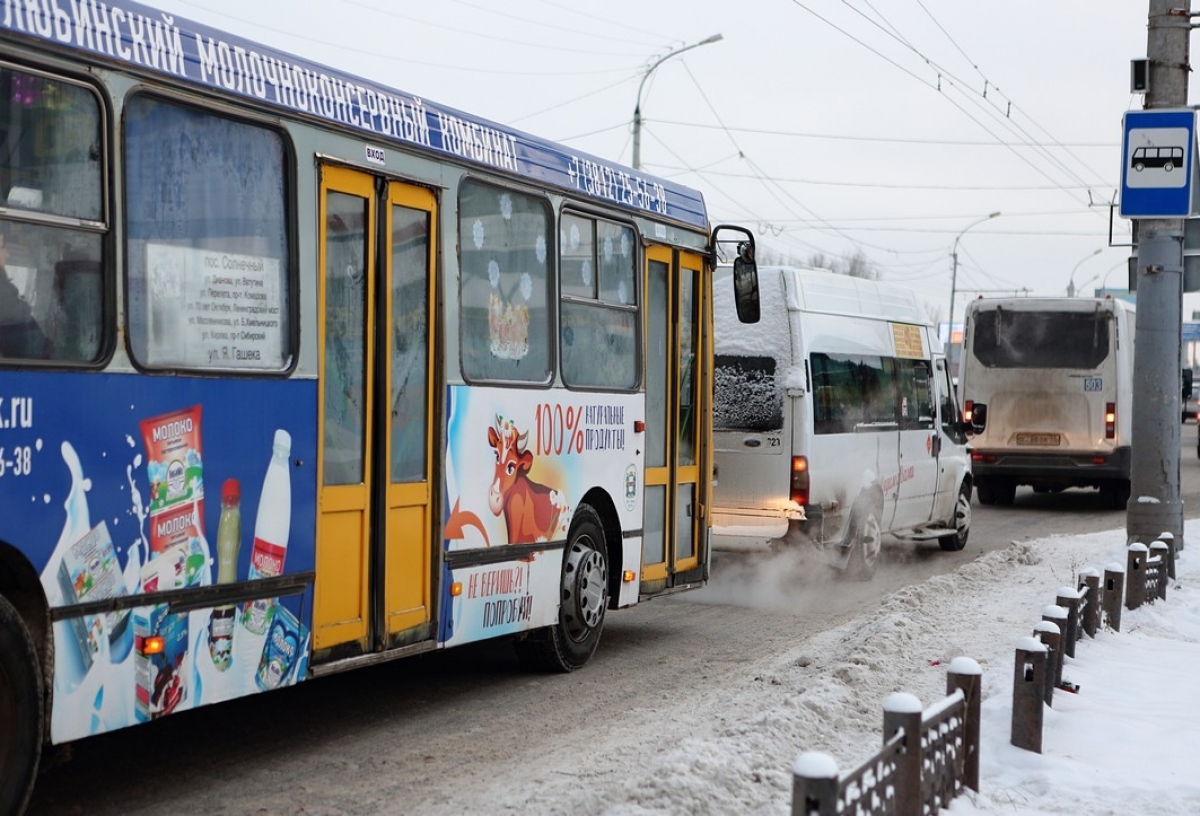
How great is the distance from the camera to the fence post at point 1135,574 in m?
10.8

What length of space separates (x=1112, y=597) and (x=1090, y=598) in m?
0.57

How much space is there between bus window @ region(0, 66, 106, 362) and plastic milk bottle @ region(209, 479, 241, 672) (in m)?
0.89

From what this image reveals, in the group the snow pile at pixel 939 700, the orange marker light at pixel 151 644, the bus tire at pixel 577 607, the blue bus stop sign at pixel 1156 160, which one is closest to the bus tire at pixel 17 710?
the orange marker light at pixel 151 644

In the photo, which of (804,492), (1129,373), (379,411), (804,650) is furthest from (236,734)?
(1129,373)

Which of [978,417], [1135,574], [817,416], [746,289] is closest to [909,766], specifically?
[746,289]

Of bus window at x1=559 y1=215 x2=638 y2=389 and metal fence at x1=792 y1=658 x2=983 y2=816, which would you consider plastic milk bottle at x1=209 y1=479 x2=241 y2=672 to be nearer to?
metal fence at x1=792 y1=658 x2=983 y2=816

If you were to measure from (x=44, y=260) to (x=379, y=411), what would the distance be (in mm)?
2136

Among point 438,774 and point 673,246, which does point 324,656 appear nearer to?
point 438,774

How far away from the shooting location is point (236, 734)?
729 cm

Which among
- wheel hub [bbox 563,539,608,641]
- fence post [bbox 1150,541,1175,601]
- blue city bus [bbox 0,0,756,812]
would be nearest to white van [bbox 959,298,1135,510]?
fence post [bbox 1150,541,1175,601]

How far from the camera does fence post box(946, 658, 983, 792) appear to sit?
5.66 m

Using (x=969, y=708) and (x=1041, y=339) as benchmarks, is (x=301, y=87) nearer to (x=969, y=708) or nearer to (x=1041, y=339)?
(x=969, y=708)

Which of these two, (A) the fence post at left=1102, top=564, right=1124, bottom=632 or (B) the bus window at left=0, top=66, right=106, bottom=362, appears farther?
(A) the fence post at left=1102, top=564, right=1124, bottom=632

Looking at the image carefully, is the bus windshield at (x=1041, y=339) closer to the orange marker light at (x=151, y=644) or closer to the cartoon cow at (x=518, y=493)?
the cartoon cow at (x=518, y=493)
